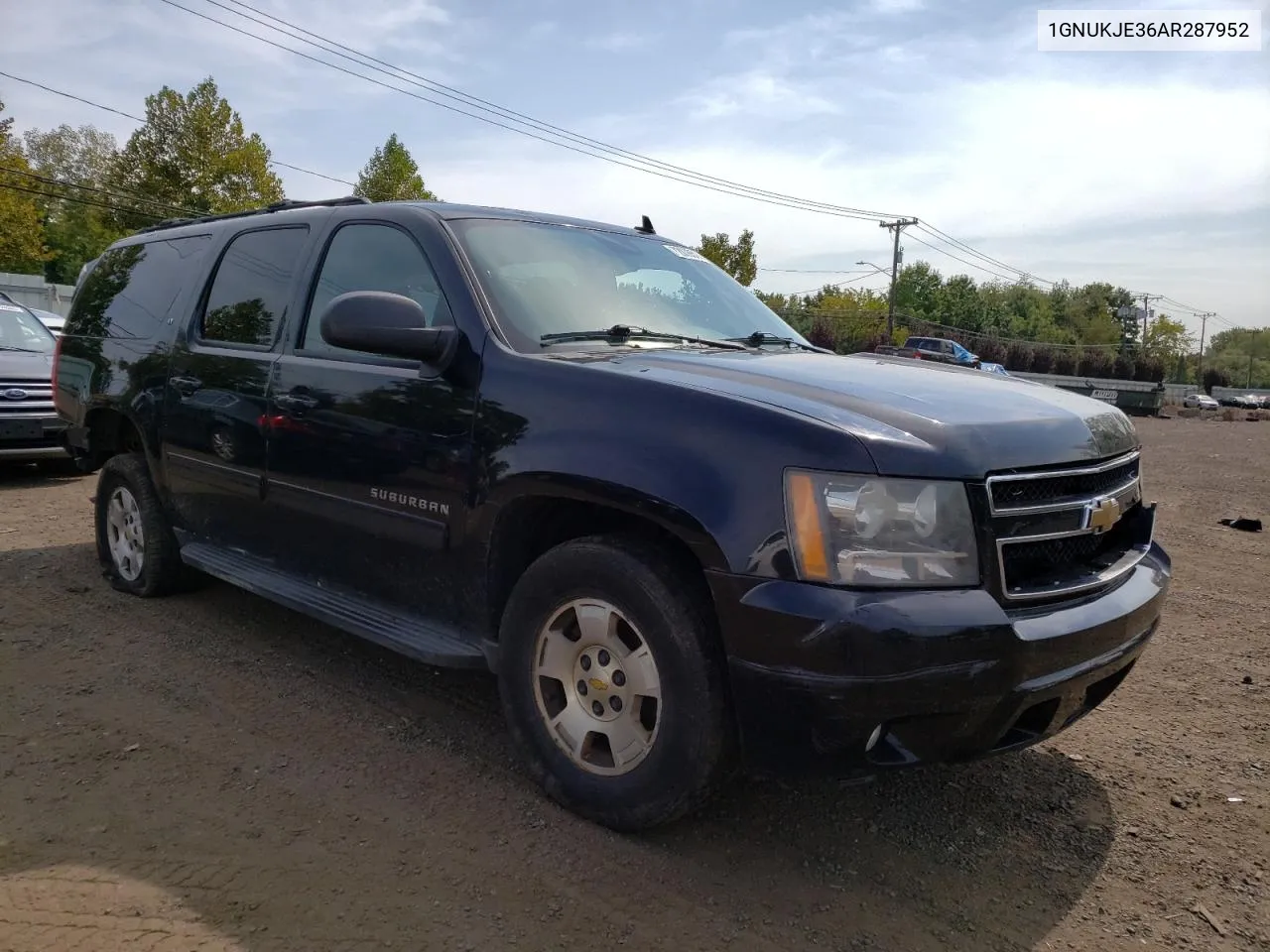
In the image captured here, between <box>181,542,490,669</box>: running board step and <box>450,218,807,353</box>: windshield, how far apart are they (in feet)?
3.39

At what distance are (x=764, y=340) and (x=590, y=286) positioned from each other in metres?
0.80

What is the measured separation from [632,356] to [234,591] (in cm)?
327

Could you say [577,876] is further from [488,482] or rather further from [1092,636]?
[1092,636]

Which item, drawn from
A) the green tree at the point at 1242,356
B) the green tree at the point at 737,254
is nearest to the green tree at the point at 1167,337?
the green tree at the point at 1242,356

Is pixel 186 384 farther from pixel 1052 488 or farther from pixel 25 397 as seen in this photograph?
pixel 25 397

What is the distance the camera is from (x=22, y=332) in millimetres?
9469

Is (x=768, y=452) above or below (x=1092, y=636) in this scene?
above

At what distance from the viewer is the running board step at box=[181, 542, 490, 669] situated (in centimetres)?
311

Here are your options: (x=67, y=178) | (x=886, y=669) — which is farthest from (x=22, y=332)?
(x=67, y=178)

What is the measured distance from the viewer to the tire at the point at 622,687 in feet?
8.20

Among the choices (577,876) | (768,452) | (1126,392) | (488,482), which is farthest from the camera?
(1126,392)

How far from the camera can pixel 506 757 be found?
10.7ft

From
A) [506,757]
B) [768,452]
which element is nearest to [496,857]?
[506,757]

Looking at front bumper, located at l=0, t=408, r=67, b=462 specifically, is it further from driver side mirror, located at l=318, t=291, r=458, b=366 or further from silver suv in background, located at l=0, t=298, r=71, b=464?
driver side mirror, located at l=318, t=291, r=458, b=366
